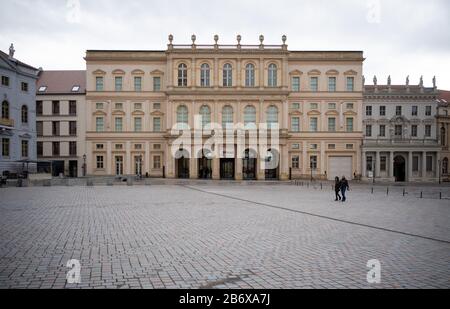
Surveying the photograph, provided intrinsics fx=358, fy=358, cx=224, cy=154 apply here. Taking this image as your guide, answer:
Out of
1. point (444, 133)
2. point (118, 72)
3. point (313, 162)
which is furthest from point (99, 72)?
point (444, 133)

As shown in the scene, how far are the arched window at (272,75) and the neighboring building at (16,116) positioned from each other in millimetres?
33514

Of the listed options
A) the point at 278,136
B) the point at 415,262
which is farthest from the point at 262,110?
the point at 415,262

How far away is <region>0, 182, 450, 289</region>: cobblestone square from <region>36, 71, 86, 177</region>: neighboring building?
45033mm

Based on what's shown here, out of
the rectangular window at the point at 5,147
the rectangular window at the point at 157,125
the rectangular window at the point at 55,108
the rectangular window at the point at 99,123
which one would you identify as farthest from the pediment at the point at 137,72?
the rectangular window at the point at 5,147

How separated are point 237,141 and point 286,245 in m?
44.0

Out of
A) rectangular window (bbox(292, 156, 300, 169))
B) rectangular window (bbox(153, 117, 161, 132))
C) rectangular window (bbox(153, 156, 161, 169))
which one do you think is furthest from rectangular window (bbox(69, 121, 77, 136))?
rectangular window (bbox(292, 156, 300, 169))

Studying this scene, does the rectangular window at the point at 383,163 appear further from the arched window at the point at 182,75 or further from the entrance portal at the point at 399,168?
the arched window at the point at 182,75

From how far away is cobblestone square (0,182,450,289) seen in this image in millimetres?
6598

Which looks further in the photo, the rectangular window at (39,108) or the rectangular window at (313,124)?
the rectangular window at (39,108)

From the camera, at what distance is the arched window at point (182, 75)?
179 feet

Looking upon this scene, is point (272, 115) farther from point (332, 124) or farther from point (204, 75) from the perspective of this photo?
point (204, 75)

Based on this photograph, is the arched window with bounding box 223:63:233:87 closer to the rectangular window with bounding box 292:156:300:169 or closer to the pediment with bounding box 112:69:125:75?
the rectangular window with bounding box 292:156:300:169

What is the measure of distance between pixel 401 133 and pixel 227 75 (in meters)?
30.3
